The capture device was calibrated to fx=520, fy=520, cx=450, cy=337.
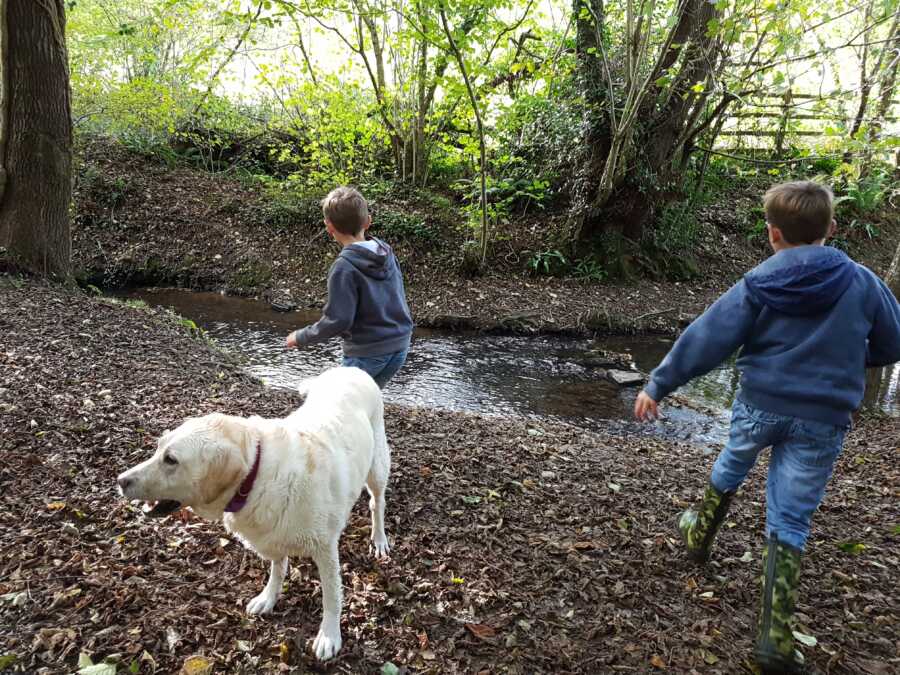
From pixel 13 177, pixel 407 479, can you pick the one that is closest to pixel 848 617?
pixel 407 479

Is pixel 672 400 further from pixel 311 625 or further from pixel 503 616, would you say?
pixel 311 625

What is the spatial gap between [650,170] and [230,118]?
1205 cm

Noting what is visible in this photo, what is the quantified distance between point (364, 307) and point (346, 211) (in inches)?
26.5

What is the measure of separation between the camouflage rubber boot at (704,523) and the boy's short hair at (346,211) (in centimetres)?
277

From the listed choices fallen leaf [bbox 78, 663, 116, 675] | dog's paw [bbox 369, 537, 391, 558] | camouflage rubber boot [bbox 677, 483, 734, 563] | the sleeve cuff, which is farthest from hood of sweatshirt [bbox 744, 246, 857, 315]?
fallen leaf [bbox 78, 663, 116, 675]

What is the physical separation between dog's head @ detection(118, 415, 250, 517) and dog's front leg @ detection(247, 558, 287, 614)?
0.70 m

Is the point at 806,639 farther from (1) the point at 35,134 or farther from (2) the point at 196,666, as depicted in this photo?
(1) the point at 35,134

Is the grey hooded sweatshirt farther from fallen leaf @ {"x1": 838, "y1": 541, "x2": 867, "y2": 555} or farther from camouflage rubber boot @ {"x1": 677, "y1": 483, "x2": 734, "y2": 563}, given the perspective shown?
fallen leaf @ {"x1": 838, "y1": 541, "x2": 867, "y2": 555}

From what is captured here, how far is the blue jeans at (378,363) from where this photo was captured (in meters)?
3.83

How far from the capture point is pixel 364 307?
371 cm

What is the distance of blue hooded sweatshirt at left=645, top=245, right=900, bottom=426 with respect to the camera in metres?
2.38

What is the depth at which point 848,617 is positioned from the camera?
2773 millimetres

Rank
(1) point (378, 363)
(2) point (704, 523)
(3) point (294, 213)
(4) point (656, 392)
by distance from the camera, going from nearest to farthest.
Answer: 1. (4) point (656, 392)
2. (2) point (704, 523)
3. (1) point (378, 363)
4. (3) point (294, 213)

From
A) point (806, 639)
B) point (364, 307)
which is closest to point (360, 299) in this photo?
point (364, 307)
